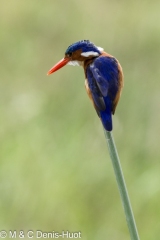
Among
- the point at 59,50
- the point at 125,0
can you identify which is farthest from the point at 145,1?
the point at 59,50

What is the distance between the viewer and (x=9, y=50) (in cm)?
495

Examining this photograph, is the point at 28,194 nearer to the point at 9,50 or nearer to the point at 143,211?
the point at 143,211

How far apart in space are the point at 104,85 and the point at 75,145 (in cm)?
186

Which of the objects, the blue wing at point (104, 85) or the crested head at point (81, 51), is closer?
the blue wing at point (104, 85)

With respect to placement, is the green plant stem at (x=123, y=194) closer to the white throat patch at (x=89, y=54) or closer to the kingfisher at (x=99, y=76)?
the kingfisher at (x=99, y=76)

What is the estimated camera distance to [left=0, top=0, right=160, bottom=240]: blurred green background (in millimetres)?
2818

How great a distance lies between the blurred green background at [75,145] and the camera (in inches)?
111

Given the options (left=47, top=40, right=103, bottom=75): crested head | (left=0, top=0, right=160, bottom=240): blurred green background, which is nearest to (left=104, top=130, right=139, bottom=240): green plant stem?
(left=47, top=40, right=103, bottom=75): crested head

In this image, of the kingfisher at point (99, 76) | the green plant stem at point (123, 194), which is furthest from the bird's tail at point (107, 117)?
the green plant stem at point (123, 194)

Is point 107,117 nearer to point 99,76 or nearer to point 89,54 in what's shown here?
point 99,76

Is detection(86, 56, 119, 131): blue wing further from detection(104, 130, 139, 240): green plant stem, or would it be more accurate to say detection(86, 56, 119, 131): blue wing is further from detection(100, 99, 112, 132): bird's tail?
detection(104, 130, 139, 240): green plant stem

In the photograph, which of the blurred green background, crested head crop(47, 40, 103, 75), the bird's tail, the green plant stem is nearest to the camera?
the green plant stem

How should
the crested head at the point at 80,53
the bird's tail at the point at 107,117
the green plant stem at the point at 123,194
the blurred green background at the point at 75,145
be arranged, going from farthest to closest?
the blurred green background at the point at 75,145, the crested head at the point at 80,53, the bird's tail at the point at 107,117, the green plant stem at the point at 123,194

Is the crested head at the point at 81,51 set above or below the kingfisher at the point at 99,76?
above
